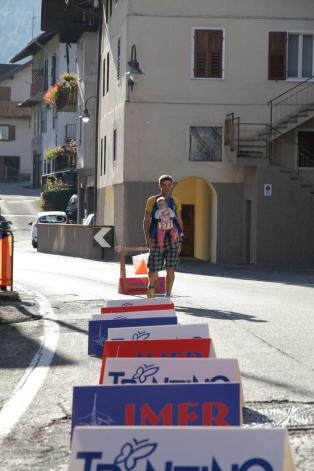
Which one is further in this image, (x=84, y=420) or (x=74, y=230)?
(x=74, y=230)

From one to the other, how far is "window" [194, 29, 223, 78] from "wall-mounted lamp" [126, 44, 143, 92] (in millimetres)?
1924

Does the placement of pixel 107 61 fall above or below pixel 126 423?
above

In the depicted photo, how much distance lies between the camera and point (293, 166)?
1378 inches

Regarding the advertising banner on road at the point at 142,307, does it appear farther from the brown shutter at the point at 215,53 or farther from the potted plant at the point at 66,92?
the potted plant at the point at 66,92

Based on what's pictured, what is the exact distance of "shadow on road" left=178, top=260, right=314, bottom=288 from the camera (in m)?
24.6

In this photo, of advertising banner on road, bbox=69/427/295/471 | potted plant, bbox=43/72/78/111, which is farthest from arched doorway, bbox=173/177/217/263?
advertising banner on road, bbox=69/427/295/471

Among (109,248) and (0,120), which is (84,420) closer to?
(109,248)

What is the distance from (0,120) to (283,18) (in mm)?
63622

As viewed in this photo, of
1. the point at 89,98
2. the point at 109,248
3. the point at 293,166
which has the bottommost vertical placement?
the point at 109,248

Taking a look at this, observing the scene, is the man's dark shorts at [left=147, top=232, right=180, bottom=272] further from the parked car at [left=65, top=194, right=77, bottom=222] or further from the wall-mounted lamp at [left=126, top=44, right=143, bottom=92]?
the parked car at [left=65, top=194, right=77, bottom=222]

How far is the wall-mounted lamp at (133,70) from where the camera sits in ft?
111

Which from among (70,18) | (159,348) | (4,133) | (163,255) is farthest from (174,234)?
(4,133)

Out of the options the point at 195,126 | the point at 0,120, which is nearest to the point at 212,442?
the point at 195,126

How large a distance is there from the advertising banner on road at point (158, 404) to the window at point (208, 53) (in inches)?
1184
